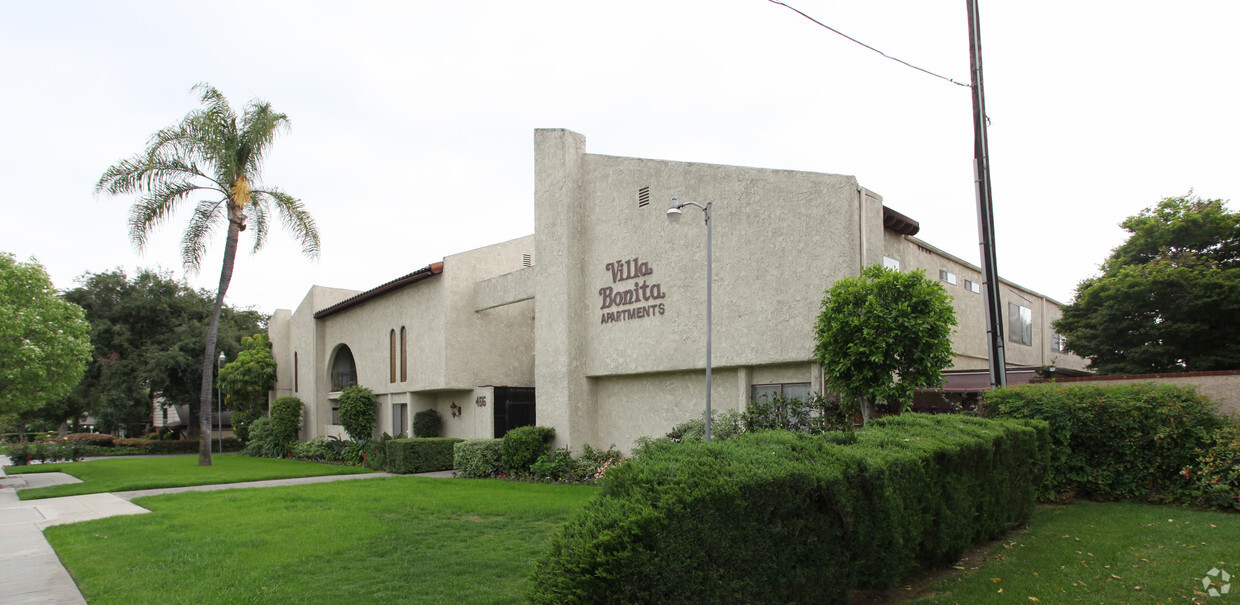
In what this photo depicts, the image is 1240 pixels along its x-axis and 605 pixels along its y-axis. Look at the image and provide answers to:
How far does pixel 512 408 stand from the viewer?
76.7 ft

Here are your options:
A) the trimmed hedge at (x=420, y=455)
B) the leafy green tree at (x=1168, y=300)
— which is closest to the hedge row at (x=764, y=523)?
the trimmed hedge at (x=420, y=455)

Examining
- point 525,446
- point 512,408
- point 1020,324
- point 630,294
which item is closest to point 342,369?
point 512,408

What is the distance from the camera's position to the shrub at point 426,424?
25.2 m

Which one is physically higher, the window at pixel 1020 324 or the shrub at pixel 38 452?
the window at pixel 1020 324

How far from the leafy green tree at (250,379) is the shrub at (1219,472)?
37.4 metres

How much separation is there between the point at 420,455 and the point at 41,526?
1089cm

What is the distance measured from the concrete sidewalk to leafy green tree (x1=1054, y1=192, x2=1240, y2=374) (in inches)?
860

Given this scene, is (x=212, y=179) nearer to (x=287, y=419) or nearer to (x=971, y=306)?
(x=287, y=419)

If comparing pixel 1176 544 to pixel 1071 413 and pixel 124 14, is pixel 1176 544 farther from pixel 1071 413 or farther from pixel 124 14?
pixel 124 14

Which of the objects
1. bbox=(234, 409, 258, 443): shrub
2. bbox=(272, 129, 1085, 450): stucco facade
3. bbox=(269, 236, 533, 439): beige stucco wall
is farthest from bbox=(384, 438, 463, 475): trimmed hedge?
bbox=(234, 409, 258, 443): shrub

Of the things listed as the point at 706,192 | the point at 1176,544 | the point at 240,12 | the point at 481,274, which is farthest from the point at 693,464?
the point at 481,274

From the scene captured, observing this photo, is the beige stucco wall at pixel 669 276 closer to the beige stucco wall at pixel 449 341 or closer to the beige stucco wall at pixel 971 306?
the beige stucco wall at pixel 971 306

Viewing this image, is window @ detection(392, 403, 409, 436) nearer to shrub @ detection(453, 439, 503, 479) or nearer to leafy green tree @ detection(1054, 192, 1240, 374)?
shrub @ detection(453, 439, 503, 479)

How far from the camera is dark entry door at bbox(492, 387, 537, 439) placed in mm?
22906
